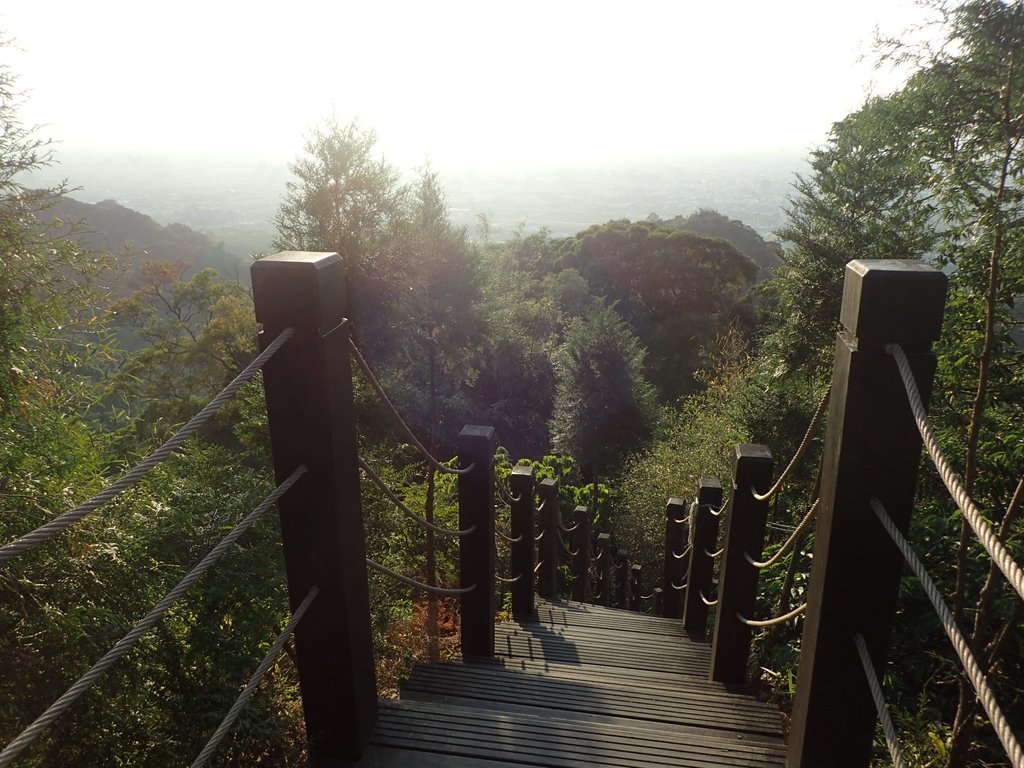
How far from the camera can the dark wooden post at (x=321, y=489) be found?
1386 millimetres

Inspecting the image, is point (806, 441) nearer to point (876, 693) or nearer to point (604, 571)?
point (876, 693)

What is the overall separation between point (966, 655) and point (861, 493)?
1.29ft

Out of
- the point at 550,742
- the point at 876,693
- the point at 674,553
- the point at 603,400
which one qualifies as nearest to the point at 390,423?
the point at 603,400

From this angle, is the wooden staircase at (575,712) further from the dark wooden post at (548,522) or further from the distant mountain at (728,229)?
the distant mountain at (728,229)

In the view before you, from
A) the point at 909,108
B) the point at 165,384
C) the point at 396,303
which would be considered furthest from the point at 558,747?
the point at 165,384

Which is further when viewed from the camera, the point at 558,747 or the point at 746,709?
the point at 746,709

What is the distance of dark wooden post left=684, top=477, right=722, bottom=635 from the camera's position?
12.0 ft

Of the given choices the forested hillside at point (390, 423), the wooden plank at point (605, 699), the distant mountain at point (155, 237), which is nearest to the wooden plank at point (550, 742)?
the wooden plank at point (605, 699)

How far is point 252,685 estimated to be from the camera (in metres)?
1.30

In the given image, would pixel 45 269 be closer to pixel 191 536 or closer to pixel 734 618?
pixel 191 536

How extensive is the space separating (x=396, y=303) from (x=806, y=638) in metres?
15.1

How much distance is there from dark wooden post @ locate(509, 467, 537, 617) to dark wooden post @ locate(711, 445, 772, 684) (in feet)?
5.02

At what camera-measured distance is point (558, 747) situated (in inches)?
72.9

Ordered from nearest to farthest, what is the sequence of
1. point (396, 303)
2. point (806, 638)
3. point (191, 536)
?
1. point (806, 638)
2. point (191, 536)
3. point (396, 303)
